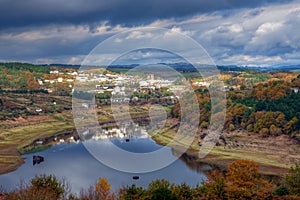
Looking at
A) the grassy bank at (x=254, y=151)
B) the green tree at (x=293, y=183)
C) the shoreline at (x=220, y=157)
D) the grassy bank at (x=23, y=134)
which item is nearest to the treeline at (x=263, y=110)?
the grassy bank at (x=254, y=151)

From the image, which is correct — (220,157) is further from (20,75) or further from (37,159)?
(20,75)

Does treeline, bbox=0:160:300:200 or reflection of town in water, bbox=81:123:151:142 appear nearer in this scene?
treeline, bbox=0:160:300:200

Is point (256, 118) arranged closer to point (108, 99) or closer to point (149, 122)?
point (149, 122)

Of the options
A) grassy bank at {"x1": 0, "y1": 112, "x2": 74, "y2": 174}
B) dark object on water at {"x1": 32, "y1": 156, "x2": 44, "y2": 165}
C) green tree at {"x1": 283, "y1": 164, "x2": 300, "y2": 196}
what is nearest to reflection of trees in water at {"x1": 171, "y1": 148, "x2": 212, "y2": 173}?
dark object on water at {"x1": 32, "y1": 156, "x2": 44, "y2": 165}

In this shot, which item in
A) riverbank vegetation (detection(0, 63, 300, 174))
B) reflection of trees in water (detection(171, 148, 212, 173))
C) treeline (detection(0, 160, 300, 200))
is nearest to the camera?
treeline (detection(0, 160, 300, 200))

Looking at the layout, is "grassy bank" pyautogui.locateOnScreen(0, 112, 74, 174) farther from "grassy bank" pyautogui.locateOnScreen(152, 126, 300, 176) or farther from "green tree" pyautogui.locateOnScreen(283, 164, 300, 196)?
"green tree" pyautogui.locateOnScreen(283, 164, 300, 196)

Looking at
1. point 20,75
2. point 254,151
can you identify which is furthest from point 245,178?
point 20,75

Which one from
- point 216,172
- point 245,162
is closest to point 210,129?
point 216,172

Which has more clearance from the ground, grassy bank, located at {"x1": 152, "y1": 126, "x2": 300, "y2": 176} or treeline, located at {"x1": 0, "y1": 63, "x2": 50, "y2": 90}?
treeline, located at {"x1": 0, "y1": 63, "x2": 50, "y2": 90}
